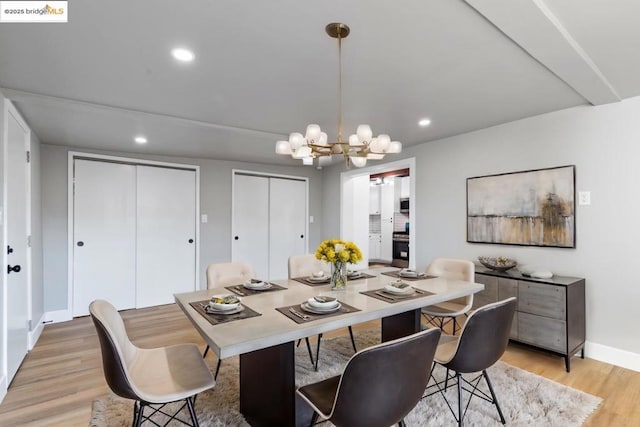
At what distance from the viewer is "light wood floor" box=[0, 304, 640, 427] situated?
6.68ft

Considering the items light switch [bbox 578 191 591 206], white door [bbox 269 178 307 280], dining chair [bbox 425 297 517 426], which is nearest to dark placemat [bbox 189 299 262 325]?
dining chair [bbox 425 297 517 426]

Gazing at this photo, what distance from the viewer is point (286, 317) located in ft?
5.41

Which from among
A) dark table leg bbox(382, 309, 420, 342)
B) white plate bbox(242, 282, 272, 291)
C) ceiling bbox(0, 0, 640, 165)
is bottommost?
dark table leg bbox(382, 309, 420, 342)

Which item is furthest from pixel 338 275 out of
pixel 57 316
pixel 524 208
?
pixel 57 316

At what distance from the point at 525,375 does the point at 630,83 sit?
2.29 metres

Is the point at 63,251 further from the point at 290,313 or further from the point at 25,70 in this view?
the point at 290,313

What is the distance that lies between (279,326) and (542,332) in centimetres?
244

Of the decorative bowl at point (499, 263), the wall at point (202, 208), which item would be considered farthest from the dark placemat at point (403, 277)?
the wall at point (202, 208)

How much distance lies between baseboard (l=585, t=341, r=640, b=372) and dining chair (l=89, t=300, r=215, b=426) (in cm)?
315

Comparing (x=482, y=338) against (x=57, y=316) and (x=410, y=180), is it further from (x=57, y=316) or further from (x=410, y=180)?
(x=57, y=316)

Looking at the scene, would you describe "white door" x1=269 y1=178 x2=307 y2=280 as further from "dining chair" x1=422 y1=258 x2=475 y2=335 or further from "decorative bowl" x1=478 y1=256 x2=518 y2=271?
"decorative bowl" x1=478 y1=256 x2=518 y2=271

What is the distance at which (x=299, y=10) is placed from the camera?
5.10ft

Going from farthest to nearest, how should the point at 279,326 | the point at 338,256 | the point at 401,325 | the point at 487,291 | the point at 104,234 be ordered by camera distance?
1. the point at 104,234
2. the point at 487,291
3. the point at 401,325
4. the point at 338,256
5. the point at 279,326

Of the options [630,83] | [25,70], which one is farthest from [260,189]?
[630,83]
